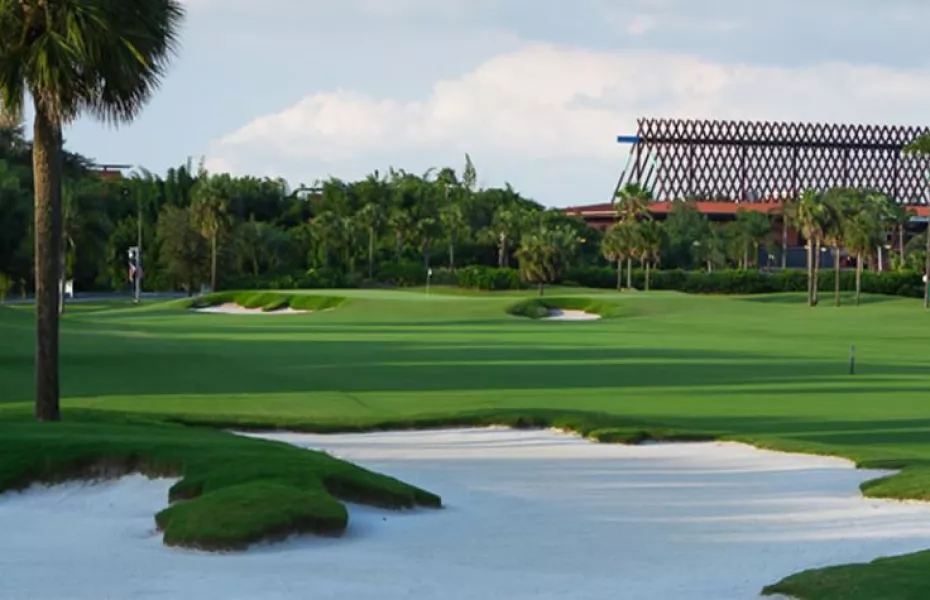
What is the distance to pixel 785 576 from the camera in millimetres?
14227

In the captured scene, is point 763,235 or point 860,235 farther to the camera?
point 763,235

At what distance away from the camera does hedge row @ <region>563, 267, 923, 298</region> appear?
132500mm

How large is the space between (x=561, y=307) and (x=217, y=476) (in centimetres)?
8245

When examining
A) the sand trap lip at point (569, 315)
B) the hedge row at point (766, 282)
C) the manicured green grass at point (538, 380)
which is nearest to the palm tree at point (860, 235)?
the hedge row at point (766, 282)

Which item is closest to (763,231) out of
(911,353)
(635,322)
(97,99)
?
(635,322)

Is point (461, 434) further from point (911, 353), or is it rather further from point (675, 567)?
point (911, 353)

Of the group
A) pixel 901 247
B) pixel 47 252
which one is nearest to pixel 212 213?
pixel 901 247

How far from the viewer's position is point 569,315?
9819cm

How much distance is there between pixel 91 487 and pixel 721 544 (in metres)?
7.79

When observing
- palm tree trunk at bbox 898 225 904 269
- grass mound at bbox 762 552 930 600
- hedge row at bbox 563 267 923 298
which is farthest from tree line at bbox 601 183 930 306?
grass mound at bbox 762 552 930 600

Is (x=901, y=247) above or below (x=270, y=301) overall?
above

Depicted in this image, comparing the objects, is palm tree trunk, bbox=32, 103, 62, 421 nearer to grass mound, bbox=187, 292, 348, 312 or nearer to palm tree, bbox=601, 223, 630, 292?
grass mound, bbox=187, 292, 348, 312

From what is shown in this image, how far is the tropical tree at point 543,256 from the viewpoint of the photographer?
127562 millimetres

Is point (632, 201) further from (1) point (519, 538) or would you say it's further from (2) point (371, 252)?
(1) point (519, 538)
